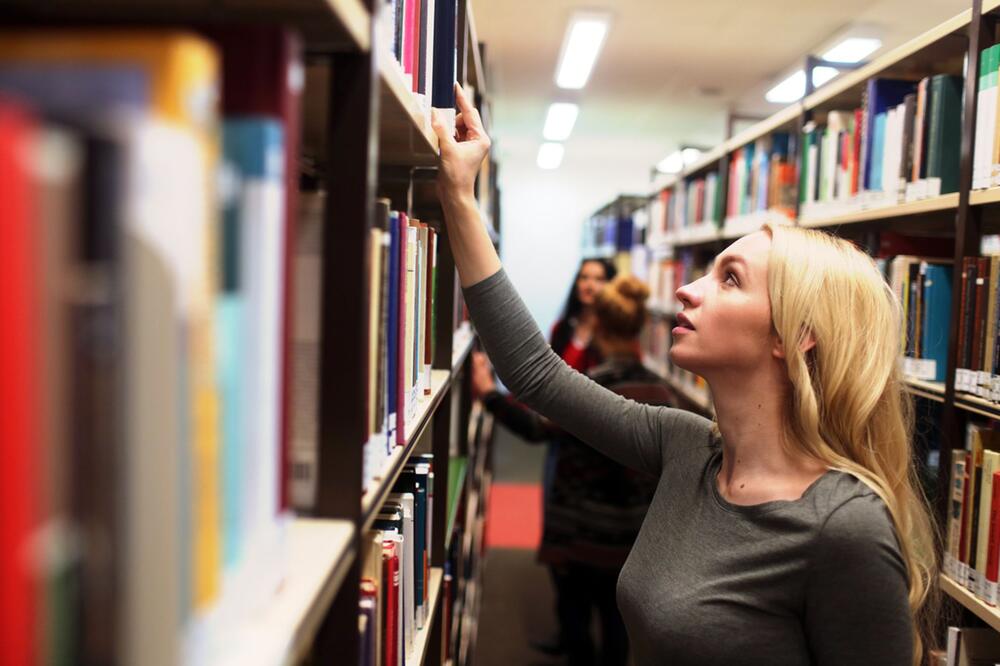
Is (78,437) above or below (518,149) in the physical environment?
below

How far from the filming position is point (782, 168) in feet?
11.6

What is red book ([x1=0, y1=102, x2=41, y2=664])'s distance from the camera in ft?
0.95

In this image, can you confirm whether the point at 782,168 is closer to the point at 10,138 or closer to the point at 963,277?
the point at 963,277

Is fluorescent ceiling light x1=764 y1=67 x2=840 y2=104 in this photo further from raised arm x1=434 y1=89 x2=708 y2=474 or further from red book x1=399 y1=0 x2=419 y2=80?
red book x1=399 y1=0 x2=419 y2=80

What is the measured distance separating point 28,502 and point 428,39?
1018mm

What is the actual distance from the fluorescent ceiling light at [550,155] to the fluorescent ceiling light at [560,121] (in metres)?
0.41

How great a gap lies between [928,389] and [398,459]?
5.52 ft

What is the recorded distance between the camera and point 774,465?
129 centimetres

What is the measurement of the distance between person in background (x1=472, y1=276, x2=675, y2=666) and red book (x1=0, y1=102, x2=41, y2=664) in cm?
243

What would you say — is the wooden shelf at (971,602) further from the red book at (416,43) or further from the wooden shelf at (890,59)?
the red book at (416,43)

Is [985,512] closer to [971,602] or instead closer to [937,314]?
[971,602]

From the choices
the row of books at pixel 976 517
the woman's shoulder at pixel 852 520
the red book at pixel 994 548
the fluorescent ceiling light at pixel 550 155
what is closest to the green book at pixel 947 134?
the row of books at pixel 976 517

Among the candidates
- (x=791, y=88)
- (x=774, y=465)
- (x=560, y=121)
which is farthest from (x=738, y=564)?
(x=560, y=121)

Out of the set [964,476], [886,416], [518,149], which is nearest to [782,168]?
[964,476]
